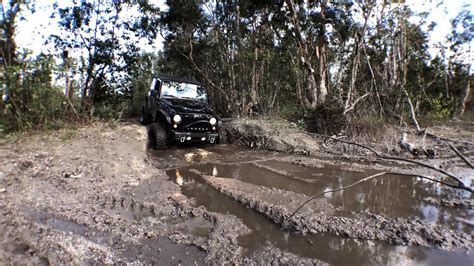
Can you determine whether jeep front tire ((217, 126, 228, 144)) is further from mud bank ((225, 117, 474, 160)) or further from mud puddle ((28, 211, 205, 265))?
mud puddle ((28, 211, 205, 265))

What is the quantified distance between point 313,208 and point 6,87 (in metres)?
6.15

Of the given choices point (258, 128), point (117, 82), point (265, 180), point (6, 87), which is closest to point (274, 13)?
point (258, 128)

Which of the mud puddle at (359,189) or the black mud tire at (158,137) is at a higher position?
the black mud tire at (158,137)

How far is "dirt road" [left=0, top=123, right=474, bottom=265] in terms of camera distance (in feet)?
9.11

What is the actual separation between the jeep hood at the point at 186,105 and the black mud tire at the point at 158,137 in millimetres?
617

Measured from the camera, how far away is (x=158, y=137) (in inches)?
278

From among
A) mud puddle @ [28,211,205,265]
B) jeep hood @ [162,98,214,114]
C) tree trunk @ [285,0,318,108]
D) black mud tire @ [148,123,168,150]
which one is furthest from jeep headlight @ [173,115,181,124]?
tree trunk @ [285,0,318,108]

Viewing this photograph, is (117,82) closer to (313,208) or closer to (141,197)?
(141,197)

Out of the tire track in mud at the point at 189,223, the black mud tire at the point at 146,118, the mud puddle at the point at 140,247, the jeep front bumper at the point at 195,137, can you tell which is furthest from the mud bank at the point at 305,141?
the mud puddle at the point at 140,247

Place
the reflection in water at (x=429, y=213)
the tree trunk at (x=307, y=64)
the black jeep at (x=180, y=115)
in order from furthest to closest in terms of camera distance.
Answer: the tree trunk at (x=307, y=64), the black jeep at (x=180, y=115), the reflection in water at (x=429, y=213)

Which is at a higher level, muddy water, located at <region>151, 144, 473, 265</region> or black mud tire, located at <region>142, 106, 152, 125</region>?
black mud tire, located at <region>142, 106, 152, 125</region>

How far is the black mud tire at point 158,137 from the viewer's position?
7.08m

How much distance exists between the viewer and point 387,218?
3689 millimetres

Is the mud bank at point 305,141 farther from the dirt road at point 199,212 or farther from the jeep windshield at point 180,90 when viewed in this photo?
the dirt road at point 199,212
